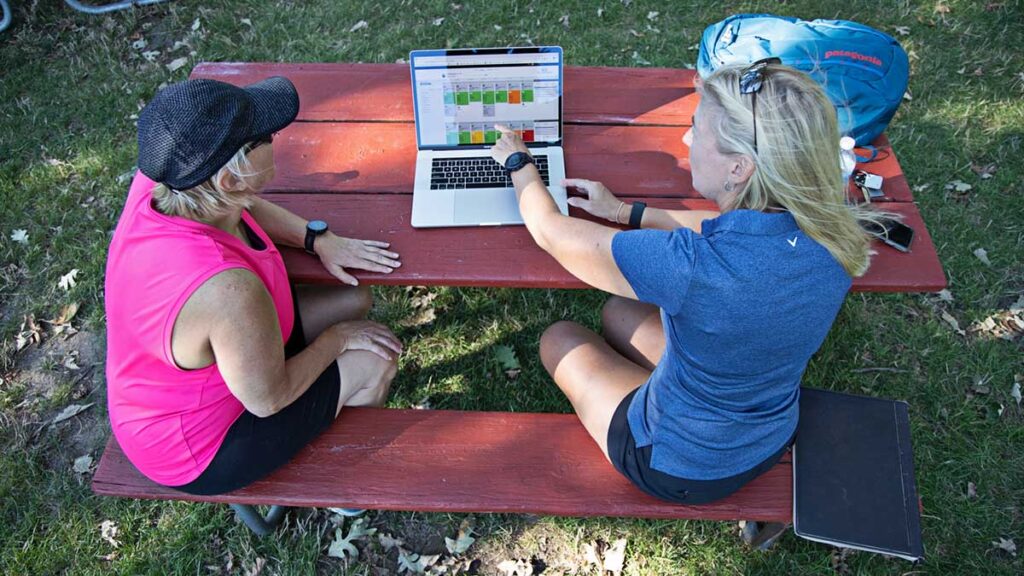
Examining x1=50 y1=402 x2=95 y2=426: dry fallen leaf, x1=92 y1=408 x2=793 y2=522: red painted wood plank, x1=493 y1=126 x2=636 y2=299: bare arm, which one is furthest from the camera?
x1=50 y1=402 x2=95 y2=426: dry fallen leaf

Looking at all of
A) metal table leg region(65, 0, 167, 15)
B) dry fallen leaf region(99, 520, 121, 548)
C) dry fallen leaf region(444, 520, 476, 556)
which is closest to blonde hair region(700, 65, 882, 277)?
dry fallen leaf region(444, 520, 476, 556)

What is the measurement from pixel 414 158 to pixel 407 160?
0.03 meters

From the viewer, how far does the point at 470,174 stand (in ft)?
9.23

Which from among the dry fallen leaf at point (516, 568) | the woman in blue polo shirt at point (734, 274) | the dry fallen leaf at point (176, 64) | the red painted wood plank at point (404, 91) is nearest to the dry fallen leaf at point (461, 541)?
the dry fallen leaf at point (516, 568)

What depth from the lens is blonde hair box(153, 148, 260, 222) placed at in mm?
2090

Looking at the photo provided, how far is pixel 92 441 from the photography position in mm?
3498

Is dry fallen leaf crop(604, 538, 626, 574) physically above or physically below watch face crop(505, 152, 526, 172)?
below

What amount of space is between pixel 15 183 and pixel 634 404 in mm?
4268

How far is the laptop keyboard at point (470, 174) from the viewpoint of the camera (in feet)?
9.17

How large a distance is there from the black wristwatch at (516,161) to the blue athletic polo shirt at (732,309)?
640 mm

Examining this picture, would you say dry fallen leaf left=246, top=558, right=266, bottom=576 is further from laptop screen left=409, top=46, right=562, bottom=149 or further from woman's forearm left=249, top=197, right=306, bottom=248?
laptop screen left=409, top=46, right=562, bottom=149

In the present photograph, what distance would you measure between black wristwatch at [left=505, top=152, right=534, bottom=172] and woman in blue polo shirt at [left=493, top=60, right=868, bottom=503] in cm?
11

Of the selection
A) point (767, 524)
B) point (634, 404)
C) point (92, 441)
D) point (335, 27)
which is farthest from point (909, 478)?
point (335, 27)

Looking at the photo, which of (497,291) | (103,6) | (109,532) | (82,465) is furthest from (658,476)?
(103,6)
